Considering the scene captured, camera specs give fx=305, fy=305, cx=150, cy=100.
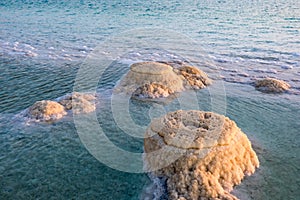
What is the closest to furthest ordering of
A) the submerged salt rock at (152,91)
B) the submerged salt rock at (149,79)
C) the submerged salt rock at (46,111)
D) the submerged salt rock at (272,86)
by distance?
the submerged salt rock at (46,111)
the submerged salt rock at (152,91)
the submerged salt rock at (149,79)
the submerged salt rock at (272,86)

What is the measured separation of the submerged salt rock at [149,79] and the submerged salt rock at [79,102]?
1.54m

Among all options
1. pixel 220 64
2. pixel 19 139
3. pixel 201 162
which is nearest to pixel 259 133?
pixel 201 162

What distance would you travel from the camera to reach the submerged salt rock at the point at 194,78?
13893mm

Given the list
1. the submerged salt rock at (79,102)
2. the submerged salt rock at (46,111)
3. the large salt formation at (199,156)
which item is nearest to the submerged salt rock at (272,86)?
the large salt formation at (199,156)

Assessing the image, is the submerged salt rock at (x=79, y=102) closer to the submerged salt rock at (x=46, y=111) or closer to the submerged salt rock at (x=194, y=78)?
the submerged salt rock at (x=46, y=111)

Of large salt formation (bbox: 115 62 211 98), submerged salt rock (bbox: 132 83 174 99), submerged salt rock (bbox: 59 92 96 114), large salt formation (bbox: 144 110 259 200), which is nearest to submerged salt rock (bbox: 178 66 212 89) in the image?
large salt formation (bbox: 115 62 211 98)

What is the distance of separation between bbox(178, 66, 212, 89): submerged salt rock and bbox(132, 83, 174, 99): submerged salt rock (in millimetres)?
1425

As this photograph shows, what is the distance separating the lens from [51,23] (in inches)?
1367

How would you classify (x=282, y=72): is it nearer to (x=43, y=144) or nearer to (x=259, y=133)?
(x=259, y=133)

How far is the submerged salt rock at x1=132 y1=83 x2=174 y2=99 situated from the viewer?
1261cm

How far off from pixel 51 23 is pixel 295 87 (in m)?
28.6

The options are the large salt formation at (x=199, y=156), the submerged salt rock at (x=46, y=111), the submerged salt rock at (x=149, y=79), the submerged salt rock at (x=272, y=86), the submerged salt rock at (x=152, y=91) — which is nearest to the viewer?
the large salt formation at (x=199, y=156)

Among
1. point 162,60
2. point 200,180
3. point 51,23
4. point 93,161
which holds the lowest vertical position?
point 51,23

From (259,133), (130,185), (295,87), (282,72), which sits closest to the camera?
(130,185)
